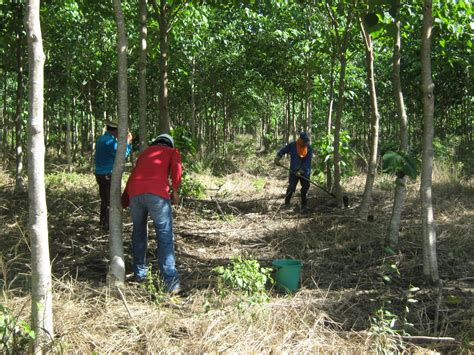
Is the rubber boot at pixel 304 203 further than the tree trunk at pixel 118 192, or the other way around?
the rubber boot at pixel 304 203

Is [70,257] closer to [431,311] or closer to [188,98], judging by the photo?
[431,311]

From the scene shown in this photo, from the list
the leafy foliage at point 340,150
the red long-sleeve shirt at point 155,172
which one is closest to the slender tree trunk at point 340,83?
the leafy foliage at point 340,150

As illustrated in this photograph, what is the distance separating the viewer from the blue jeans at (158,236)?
4.35 m

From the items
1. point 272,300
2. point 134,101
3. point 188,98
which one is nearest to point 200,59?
point 188,98

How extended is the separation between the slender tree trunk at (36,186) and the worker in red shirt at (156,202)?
149cm

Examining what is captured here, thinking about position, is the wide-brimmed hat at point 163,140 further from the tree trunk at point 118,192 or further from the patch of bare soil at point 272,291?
the patch of bare soil at point 272,291

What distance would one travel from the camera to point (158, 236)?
441 centimetres

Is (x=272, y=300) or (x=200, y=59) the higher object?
(x=200, y=59)

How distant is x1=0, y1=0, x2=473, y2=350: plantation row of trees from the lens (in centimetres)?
413

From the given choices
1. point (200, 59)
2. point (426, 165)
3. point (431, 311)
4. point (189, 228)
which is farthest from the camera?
point (200, 59)

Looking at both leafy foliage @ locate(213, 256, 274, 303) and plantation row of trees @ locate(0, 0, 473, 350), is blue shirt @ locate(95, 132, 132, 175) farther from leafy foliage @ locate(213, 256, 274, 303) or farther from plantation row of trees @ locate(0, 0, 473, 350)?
leafy foliage @ locate(213, 256, 274, 303)

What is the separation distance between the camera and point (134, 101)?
19078mm

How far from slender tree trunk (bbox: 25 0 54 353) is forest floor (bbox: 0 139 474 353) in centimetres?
23

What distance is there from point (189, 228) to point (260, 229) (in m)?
1.06
